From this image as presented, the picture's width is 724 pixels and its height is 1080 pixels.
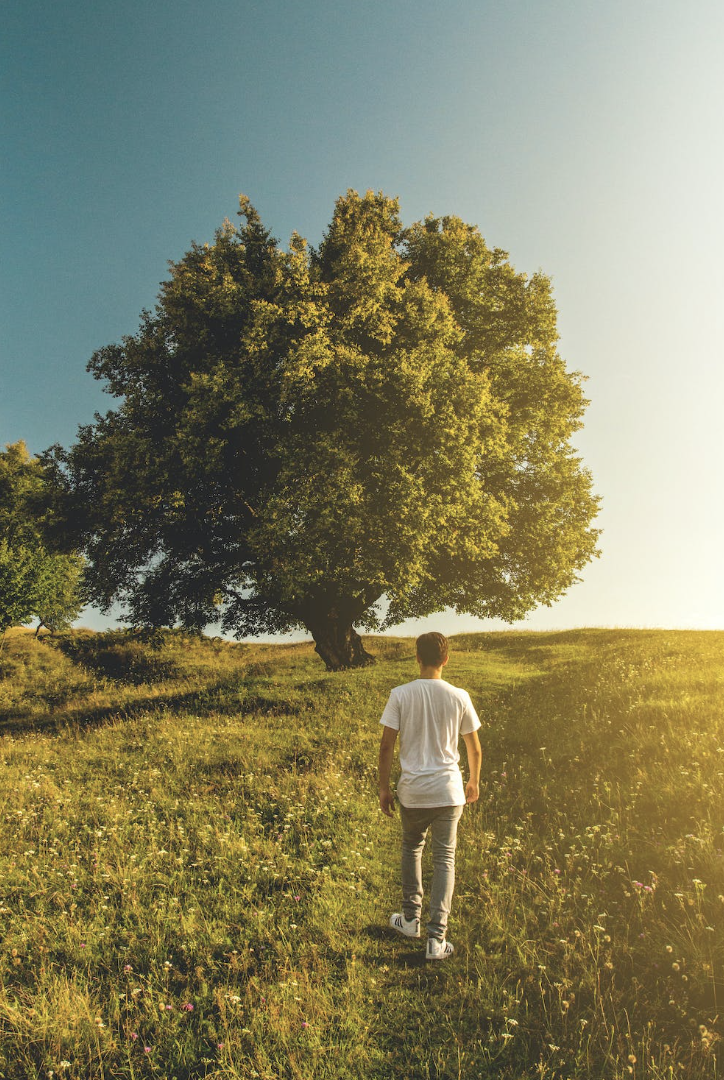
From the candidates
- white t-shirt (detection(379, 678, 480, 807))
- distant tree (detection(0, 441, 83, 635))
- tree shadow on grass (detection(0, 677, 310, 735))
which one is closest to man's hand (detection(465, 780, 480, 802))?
white t-shirt (detection(379, 678, 480, 807))

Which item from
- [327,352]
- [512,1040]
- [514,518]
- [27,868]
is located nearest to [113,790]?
[27,868]

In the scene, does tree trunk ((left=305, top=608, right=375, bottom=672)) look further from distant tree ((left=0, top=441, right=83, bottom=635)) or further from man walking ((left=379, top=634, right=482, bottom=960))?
distant tree ((left=0, top=441, right=83, bottom=635))

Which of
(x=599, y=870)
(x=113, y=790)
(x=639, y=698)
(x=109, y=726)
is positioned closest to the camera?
(x=599, y=870)

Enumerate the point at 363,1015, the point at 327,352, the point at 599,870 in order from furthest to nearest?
the point at 327,352 → the point at 599,870 → the point at 363,1015

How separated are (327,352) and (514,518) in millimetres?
11003

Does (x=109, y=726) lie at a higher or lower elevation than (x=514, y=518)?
lower

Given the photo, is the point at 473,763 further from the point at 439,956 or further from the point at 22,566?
the point at 22,566

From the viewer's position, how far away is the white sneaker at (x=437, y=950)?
5699 mm

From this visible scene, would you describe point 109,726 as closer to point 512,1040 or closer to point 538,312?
point 512,1040

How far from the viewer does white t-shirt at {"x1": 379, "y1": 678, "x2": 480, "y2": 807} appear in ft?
19.3

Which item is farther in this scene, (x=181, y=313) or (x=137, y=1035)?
(x=181, y=313)

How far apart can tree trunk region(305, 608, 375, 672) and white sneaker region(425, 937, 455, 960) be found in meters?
18.7

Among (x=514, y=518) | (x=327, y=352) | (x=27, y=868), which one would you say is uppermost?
(x=327, y=352)

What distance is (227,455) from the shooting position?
20.4 meters
